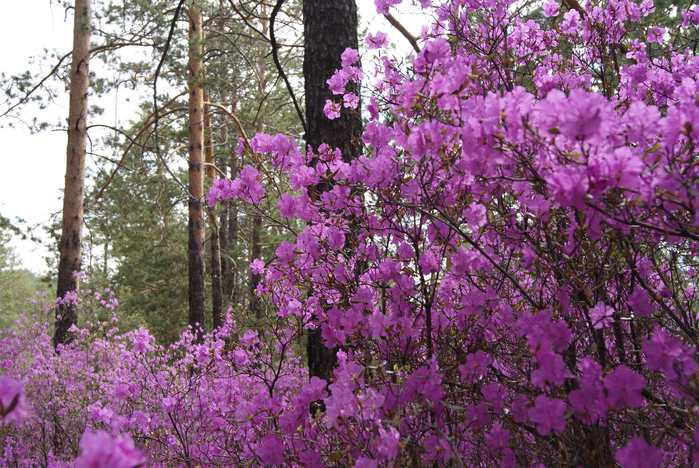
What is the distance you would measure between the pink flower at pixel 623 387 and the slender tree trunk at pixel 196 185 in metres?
7.66

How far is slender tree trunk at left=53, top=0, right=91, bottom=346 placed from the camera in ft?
24.3

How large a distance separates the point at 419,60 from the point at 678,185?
1.01 metres

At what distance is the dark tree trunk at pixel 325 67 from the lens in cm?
285

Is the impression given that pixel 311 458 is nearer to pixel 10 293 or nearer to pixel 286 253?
A: pixel 286 253

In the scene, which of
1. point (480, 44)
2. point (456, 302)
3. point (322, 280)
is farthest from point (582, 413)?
point (480, 44)

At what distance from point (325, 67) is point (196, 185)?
6643mm

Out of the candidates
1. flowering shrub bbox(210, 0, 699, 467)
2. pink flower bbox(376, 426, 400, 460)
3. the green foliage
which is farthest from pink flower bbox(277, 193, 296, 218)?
the green foliage

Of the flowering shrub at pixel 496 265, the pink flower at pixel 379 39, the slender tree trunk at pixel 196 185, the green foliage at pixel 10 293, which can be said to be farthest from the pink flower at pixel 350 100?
the green foliage at pixel 10 293

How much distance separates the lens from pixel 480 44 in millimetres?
2359

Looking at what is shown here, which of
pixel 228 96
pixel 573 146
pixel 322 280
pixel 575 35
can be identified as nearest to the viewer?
pixel 573 146

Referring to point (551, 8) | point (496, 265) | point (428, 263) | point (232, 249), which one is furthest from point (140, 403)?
point (232, 249)

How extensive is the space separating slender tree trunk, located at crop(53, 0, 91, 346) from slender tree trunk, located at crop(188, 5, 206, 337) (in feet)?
5.88

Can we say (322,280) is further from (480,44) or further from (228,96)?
(228,96)

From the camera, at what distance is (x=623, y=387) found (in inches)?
44.1
